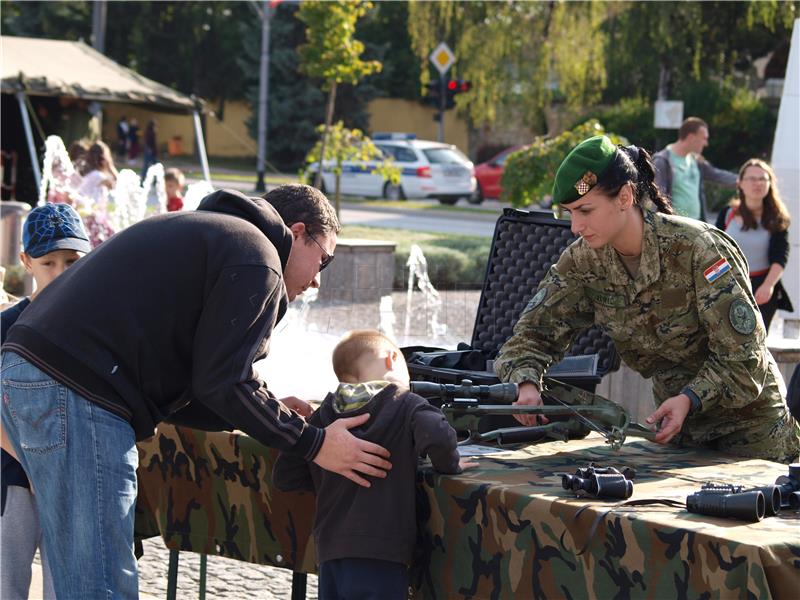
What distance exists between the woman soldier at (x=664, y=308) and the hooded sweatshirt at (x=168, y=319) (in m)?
0.97

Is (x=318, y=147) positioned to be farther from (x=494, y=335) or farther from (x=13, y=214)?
(x=494, y=335)

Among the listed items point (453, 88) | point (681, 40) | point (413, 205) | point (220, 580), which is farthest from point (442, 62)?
point (220, 580)

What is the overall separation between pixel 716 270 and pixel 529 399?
2.15 feet

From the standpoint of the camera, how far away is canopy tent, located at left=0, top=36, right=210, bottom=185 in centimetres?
1905

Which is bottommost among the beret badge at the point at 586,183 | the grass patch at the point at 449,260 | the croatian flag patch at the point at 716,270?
the grass patch at the point at 449,260

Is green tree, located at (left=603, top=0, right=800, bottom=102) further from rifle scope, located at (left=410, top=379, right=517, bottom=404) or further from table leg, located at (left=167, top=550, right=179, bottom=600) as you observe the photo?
rifle scope, located at (left=410, top=379, right=517, bottom=404)

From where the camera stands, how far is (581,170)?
139 inches

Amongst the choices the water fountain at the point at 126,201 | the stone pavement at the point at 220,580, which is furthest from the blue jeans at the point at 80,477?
the water fountain at the point at 126,201

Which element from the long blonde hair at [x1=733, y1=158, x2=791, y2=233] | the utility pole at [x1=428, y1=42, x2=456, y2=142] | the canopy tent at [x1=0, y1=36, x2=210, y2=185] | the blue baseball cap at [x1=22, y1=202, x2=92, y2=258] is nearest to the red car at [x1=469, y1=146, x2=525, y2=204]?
the utility pole at [x1=428, y1=42, x2=456, y2=142]

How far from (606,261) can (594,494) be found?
0.92m

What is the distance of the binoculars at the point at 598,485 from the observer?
3044 millimetres

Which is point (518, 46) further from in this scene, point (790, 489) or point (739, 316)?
point (790, 489)

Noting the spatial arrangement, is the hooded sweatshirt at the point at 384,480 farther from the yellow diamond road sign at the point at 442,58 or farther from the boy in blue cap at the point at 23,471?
the yellow diamond road sign at the point at 442,58

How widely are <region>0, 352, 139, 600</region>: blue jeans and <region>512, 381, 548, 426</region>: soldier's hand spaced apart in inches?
46.9
